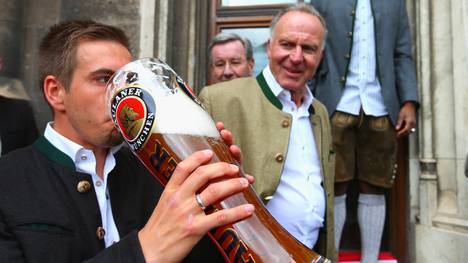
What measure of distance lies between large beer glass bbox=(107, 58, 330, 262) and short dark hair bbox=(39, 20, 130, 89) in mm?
234

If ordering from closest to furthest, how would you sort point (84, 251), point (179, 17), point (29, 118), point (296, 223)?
point (84, 251), point (296, 223), point (29, 118), point (179, 17)

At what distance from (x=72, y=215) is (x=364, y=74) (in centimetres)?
203

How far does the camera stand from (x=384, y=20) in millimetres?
2430

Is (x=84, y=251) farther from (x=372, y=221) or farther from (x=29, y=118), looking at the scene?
(x=372, y=221)

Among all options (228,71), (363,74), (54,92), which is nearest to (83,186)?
(54,92)

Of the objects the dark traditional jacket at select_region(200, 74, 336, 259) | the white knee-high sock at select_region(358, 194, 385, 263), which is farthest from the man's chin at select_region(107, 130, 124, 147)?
the white knee-high sock at select_region(358, 194, 385, 263)

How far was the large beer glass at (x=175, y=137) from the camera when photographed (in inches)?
25.9

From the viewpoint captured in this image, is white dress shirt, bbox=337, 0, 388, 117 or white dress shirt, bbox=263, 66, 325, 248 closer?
white dress shirt, bbox=263, 66, 325, 248

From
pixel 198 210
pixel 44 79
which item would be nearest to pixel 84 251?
pixel 198 210

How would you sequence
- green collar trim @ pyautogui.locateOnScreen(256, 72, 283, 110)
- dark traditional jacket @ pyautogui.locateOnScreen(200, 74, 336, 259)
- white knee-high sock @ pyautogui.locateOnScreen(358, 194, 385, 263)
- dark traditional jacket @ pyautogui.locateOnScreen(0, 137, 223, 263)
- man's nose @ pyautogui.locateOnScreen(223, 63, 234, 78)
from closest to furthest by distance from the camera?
dark traditional jacket @ pyautogui.locateOnScreen(0, 137, 223, 263), dark traditional jacket @ pyautogui.locateOnScreen(200, 74, 336, 259), green collar trim @ pyautogui.locateOnScreen(256, 72, 283, 110), man's nose @ pyautogui.locateOnScreen(223, 63, 234, 78), white knee-high sock @ pyautogui.locateOnScreen(358, 194, 385, 263)

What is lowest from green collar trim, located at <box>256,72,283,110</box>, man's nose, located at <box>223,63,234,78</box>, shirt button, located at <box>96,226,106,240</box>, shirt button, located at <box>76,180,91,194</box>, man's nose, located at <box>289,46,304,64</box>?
shirt button, located at <box>96,226,106,240</box>

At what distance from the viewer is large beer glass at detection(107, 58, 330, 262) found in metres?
0.66

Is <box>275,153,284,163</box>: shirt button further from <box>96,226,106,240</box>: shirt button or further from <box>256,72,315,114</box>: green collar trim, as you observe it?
<box>96,226,106,240</box>: shirt button

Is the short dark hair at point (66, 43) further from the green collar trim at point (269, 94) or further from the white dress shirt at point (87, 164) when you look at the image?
the green collar trim at point (269, 94)
